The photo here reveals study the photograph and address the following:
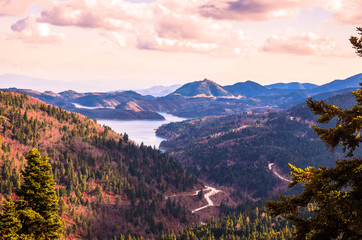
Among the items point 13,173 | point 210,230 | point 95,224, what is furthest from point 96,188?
point 210,230

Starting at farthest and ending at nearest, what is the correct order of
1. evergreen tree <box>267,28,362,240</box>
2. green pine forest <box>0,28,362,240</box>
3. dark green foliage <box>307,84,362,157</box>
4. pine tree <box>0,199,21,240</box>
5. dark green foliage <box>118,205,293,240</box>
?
dark green foliage <box>118,205,293,240</box> → pine tree <box>0,199,21,240</box> → dark green foliage <box>307,84,362,157</box> → green pine forest <box>0,28,362,240</box> → evergreen tree <box>267,28,362,240</box>

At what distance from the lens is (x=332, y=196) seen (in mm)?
19000

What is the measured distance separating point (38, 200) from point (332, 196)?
28.8 metres

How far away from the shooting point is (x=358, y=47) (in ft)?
70.1

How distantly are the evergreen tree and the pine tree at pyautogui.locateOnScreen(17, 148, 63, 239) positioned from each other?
24.8 meters

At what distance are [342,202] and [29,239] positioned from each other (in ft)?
93.7

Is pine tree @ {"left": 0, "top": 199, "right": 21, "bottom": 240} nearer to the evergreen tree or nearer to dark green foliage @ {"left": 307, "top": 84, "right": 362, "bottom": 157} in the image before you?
the evergreen tree

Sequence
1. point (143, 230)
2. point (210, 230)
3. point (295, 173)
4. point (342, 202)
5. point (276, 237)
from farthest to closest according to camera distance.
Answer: point (143, 230) < point (210, 230) < point (276, 237) < point (295, 173) < point (342, 202)

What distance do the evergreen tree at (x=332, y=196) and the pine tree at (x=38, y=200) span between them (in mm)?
24752

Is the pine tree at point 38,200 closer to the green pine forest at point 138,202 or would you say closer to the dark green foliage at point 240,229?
the green pine forest at point 138,202

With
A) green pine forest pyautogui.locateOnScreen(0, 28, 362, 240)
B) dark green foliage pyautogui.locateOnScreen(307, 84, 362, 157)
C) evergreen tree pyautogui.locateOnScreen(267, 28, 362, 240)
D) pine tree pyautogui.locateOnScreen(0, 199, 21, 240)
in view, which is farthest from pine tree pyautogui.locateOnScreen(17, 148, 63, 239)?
dark green foliage pyautogui.locateOnScreen(307, 84, 362, 157)

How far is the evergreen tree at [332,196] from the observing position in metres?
18.9

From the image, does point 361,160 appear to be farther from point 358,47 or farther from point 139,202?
point 139,202

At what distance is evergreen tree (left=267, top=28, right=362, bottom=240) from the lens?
62.0 ft
